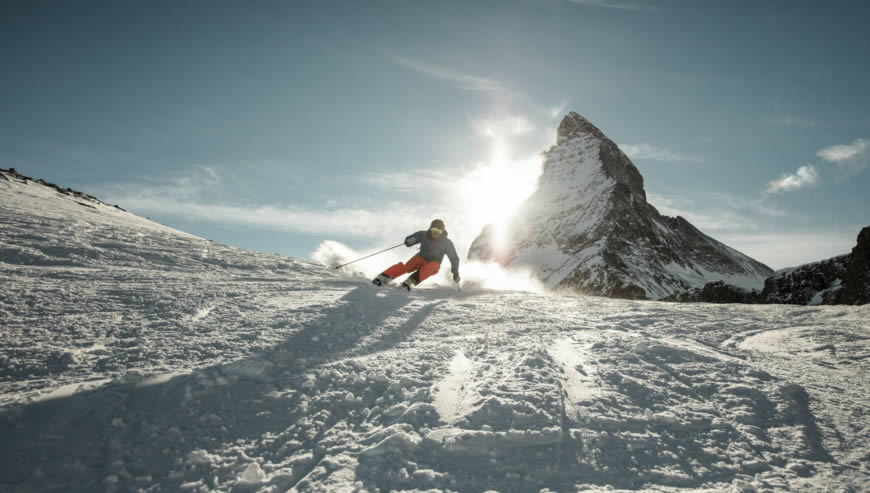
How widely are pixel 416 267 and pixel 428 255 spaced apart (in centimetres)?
51

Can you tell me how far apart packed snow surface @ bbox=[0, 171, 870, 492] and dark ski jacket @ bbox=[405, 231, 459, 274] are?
17.6 ft

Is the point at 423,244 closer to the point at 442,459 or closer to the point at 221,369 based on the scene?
the point at 221,369

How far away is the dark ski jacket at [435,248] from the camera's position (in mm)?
11406

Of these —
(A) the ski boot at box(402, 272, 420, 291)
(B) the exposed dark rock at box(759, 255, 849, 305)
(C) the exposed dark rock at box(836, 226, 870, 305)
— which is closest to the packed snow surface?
(A) the ski boot at box(402, 272, 420, 291)

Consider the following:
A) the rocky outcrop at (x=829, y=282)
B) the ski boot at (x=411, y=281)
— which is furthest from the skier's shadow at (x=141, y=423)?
the rocky outcrop at (x=829, y=282)

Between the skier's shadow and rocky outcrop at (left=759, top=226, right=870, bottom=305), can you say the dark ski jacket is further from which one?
rocky outcrop at (left=759, top=226, right=870, bottom=305)

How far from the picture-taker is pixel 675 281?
589 ft

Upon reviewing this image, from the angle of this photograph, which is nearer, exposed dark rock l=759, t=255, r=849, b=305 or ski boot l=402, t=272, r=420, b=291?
ski boot l=402, t=272, r=420, b=291

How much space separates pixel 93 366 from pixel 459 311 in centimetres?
499

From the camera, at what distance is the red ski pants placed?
10.9m

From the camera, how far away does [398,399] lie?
3328 millimetres

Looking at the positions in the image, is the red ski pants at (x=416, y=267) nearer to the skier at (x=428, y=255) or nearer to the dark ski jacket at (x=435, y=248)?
the skier at (x=428, y=255)

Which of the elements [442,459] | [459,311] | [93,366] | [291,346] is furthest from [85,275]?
[442,459]

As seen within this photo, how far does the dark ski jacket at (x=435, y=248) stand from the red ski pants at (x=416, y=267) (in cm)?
17
